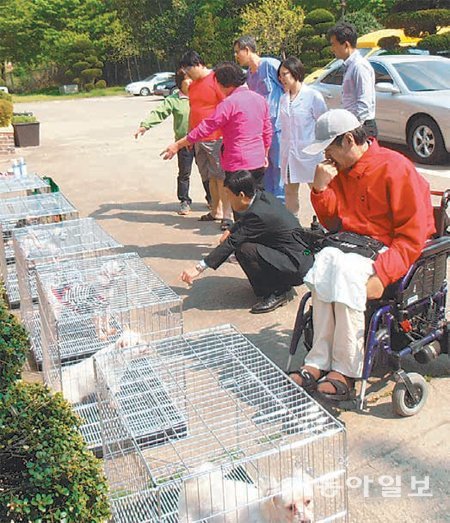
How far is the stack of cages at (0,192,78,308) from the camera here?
5.44 metres

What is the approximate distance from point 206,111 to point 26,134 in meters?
8.95

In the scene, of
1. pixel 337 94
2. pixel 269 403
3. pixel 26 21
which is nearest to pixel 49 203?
pixel 269 403

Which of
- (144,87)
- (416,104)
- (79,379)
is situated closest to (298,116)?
(79,379)

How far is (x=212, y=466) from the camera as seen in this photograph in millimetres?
2457

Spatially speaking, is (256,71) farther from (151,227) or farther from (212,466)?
(212,466)

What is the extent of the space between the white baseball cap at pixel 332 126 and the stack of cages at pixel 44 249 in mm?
1630

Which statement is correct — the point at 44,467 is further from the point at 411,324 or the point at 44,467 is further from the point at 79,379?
the point at 411,324

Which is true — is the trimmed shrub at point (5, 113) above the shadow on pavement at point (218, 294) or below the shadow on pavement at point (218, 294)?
above

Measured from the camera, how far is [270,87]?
22.7 feet

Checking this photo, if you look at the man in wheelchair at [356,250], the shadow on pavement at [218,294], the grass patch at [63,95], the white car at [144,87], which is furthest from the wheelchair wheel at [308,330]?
the grass patch at [63,95]

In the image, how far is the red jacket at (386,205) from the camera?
11.7 feet

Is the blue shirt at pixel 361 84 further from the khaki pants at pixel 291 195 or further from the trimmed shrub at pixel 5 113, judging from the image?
the trimmed shrub at pixel 5 113

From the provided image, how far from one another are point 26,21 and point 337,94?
35.9 m

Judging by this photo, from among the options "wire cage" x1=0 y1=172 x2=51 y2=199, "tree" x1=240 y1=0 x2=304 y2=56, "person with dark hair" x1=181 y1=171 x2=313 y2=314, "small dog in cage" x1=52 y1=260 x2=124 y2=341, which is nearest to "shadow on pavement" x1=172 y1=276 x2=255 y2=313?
"person with dark hair" x1=181 y1=171 x2=313 y2=314
